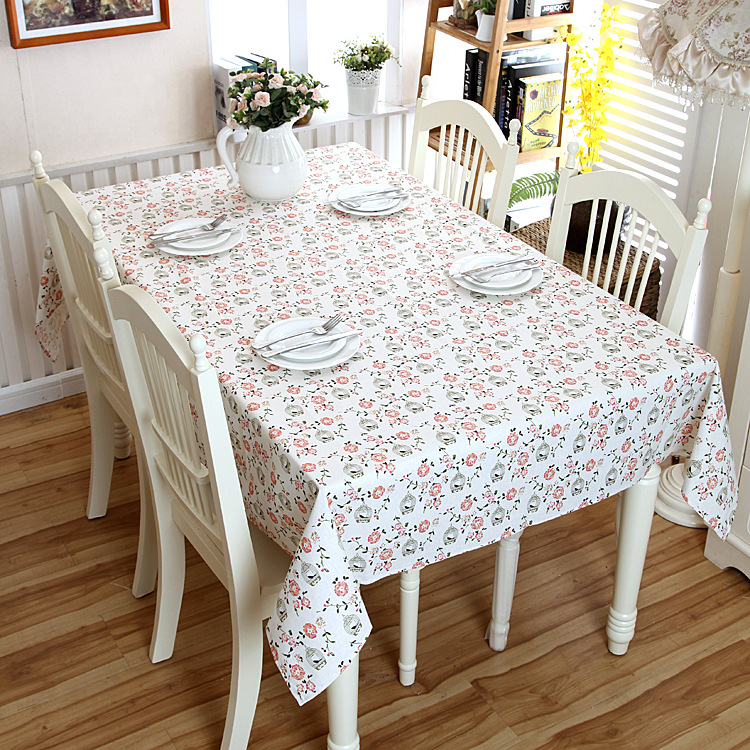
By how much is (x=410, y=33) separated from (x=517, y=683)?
2278 millimetres

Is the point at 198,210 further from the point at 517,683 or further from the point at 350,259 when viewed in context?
the point at 517,683

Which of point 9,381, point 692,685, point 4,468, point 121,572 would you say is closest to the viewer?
point 692,685

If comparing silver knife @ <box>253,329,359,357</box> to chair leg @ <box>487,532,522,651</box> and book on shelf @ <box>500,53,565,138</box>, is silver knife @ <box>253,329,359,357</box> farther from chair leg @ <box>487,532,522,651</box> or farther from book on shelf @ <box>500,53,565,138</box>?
book on shelf @ <box>500,53,565,138</box>

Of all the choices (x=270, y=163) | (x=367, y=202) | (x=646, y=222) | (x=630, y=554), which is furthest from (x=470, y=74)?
(x=630, y=554)

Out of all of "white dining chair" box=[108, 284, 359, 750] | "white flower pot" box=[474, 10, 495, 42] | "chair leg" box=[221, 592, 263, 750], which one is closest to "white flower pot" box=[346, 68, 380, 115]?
"white flower pot" box=[474, 10, 495, 42]

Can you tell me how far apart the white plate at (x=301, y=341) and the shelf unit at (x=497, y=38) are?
1.58 meters

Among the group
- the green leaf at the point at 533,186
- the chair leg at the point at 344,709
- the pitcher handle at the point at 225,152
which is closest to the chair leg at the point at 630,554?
the chair leg at the point at 344,709

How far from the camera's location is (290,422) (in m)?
1.63

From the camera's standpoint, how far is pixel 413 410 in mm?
1662

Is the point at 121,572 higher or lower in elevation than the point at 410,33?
lower

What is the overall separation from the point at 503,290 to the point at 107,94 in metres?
1.52

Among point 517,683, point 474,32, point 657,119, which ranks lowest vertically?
point 517,683

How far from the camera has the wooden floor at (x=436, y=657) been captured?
1979mm

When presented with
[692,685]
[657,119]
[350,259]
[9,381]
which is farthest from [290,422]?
[657,119]
